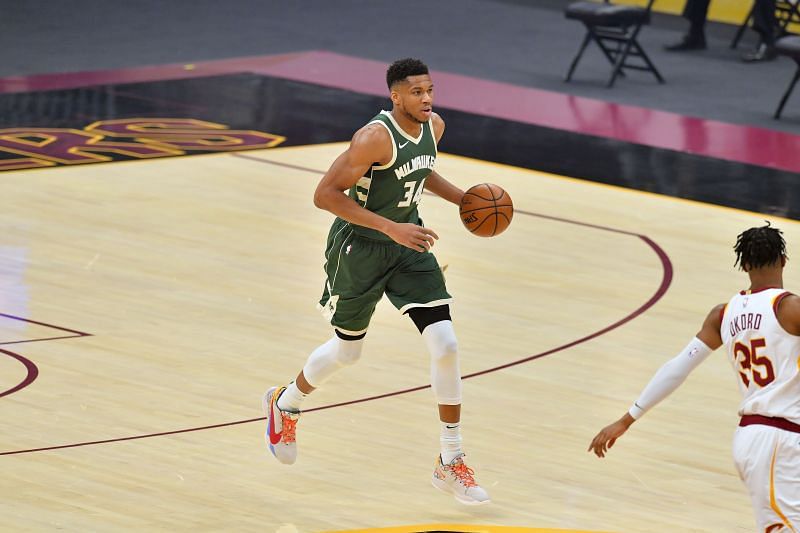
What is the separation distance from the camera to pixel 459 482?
5.91m

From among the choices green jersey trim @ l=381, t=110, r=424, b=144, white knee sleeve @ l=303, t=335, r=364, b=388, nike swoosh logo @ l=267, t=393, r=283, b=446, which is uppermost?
green jersey trim @ l=381, t=110, r=424, b=144

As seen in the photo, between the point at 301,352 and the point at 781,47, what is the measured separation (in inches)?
308

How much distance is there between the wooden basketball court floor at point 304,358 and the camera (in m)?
5.91

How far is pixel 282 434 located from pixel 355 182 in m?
1.08

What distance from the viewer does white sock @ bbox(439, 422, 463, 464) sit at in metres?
5.97

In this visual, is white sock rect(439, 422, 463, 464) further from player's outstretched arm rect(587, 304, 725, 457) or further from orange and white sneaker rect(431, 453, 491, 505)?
player's outstretched arm rect(587, 304, 725, 457)

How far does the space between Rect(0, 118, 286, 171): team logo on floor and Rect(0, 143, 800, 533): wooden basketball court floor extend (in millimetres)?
432

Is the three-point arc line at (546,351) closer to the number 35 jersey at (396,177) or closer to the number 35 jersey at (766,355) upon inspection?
the number 35 jersey at (396,177)

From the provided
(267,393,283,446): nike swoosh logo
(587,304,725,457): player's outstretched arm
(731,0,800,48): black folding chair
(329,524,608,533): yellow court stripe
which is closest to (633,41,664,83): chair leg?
(731,0,800,48): black folding chair

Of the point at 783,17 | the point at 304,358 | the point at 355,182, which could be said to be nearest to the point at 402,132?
the point at 355,182

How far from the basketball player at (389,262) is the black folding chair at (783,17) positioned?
11705mm

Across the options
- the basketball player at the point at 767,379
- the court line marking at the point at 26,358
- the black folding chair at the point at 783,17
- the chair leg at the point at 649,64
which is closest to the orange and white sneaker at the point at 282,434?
the court line marking at the point at 26,358

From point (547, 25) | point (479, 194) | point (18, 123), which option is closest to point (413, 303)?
point (479, 194)

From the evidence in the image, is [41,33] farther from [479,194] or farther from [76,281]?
[479,194]
